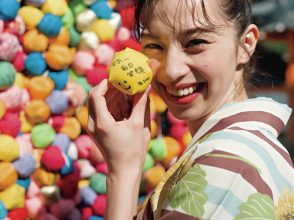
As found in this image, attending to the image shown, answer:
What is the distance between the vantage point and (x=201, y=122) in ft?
4.15

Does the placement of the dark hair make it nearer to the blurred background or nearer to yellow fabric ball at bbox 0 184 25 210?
the blurred background

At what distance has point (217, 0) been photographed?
1146 millimetres

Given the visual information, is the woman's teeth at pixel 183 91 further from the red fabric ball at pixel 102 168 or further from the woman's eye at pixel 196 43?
the red fabric ball at pixel 102 168

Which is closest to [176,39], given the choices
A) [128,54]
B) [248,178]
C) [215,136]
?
[128,54]

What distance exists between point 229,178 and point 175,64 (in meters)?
0.29

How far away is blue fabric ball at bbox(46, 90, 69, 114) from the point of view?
148cm

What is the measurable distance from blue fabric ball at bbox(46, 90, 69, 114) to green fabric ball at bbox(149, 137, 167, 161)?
0.31m

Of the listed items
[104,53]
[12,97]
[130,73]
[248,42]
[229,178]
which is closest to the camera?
[229,178]

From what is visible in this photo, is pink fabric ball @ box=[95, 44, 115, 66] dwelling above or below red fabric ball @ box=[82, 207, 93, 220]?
above

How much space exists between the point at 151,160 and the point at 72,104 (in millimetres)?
306

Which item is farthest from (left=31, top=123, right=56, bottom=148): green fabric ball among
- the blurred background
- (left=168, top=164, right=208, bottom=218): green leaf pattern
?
(left=168, top=164, right=208, bottom=218): green leaf pattern

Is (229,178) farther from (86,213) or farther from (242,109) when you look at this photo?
(86,213)

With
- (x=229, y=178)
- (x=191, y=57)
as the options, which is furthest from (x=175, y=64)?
(x=229, y=178)

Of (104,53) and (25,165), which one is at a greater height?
(104,53)
